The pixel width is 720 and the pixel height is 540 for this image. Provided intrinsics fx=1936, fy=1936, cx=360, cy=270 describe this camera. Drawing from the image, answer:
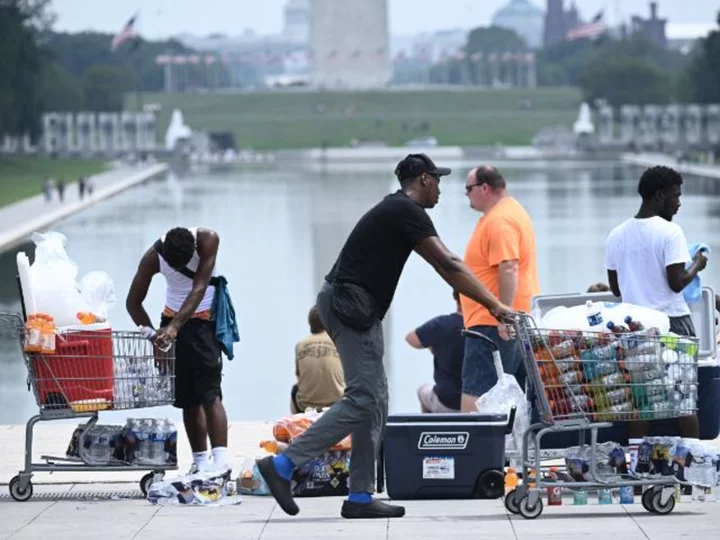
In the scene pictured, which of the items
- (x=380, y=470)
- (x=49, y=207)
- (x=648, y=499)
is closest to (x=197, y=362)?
(x=380, y=470)

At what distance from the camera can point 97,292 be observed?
9367 millimetres

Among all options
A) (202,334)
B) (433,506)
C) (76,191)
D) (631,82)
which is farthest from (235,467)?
(631,82)

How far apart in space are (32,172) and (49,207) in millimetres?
36318

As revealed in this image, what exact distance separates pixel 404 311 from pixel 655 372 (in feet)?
47.8

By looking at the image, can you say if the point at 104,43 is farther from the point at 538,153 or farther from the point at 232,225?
the point at 232,225

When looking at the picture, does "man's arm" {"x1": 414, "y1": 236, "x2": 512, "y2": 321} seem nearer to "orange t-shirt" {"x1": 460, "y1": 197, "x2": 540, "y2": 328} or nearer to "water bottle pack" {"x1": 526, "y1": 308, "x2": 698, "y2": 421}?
"water bottle pack" {"x1": 526, "y1": 308, "x2": 698, "y2": 421}

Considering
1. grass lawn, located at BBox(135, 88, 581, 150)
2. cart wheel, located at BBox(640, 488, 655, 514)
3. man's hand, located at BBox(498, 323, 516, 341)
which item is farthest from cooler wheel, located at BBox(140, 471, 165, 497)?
grass lawn, located at BBox(135, 88, 581, 150)

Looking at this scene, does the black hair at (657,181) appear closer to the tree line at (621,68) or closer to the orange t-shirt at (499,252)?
the orange t-shirt at (499,252)

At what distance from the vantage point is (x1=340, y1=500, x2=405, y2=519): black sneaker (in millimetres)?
8281

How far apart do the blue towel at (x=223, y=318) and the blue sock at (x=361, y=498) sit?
135cm

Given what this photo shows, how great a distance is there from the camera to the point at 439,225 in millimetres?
41000

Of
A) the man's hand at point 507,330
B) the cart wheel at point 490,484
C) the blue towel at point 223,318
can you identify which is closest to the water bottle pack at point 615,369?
the man's hand at point 507,330

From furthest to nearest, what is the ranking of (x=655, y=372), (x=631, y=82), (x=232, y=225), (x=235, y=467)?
(x=631, y=82) → (x=232, y=225) → (x=235, y=467) → (x=655, y=372)

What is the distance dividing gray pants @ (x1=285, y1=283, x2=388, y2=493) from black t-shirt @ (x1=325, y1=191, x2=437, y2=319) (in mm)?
143
